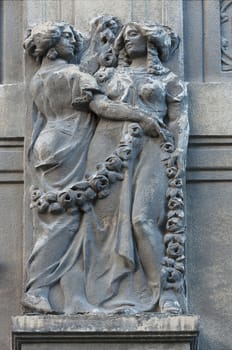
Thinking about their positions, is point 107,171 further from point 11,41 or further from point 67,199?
point 11,41

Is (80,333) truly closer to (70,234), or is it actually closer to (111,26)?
(70,234)

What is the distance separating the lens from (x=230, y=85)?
16250 millimetres

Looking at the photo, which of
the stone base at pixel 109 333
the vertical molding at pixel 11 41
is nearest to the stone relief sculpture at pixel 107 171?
the stone base at pixel 109 333

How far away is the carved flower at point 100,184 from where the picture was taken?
51.3ft

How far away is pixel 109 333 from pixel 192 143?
1.86m

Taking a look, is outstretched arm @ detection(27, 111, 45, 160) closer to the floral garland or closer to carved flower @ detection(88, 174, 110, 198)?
the floral garland

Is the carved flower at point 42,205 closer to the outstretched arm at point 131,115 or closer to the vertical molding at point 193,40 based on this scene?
the outstretched arm at point 131,115

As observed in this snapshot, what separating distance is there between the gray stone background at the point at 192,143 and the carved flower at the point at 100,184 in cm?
66

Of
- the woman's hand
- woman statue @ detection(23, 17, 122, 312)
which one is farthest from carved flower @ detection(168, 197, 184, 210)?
woman statue @ detection(23, 17, 122, 312)

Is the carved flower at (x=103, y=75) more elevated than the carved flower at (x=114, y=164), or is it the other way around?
the carved flower at (x=103, y=75)

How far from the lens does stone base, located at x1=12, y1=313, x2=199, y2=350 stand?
595 inches

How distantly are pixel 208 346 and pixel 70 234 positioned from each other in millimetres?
1374

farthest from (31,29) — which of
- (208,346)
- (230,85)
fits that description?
(208,346)

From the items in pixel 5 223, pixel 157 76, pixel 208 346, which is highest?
pixel 157 76
